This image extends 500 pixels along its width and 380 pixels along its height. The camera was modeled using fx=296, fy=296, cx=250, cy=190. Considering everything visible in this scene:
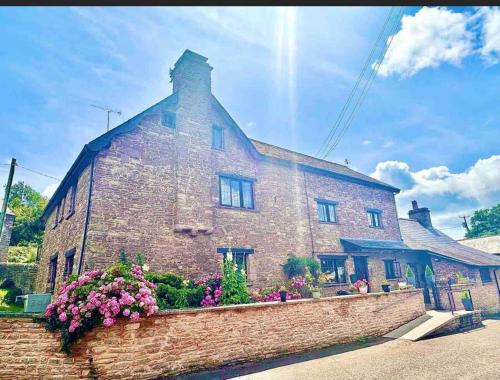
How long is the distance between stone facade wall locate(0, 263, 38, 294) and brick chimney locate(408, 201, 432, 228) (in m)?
31.6

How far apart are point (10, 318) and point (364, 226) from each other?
17589 mm

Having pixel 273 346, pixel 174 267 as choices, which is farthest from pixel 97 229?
pixel 273 346

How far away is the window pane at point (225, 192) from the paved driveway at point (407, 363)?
7255 millimetres

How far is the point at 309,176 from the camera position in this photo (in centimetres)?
1717

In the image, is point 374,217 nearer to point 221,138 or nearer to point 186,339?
point 221,138

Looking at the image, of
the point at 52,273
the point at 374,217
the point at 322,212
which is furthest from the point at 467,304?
the point at 52,273

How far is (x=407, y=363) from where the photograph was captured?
788cm

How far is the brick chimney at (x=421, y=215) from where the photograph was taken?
2711cm

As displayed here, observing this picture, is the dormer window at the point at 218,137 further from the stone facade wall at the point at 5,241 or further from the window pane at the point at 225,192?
the stone facade wall at the point at 5,241

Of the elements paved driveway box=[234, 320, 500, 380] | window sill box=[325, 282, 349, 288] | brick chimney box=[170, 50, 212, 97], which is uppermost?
brick chimney box=[170, 50, 212, 97]

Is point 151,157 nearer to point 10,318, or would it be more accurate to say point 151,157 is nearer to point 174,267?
point 174,267

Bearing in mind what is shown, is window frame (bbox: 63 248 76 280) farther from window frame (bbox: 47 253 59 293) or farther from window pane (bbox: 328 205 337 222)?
window pane (bbox: 328 205 337 222)

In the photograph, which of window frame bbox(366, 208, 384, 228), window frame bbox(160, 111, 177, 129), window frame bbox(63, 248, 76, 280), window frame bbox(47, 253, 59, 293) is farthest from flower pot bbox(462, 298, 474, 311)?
window frame bbox(47, 253, 59, 293)

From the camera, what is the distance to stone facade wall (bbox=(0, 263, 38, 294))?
20.5m
